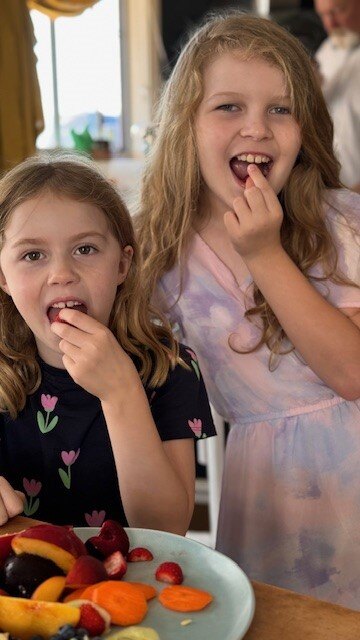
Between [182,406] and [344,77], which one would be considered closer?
[182,406]

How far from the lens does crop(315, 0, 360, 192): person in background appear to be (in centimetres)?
319

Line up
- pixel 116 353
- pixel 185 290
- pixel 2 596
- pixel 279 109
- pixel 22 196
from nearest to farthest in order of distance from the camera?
pixel 2 596 → pixel 116 353 → pixel 22 196 → pixel 279 109 → pixel 185 290

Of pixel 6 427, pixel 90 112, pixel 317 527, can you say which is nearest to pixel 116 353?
pixel 6 427

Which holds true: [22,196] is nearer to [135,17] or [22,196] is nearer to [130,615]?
[130,615]

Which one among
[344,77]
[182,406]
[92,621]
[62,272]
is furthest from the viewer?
[344,77]

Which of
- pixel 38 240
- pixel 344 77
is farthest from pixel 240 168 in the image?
pixel 344 77

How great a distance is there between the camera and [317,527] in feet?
4.66

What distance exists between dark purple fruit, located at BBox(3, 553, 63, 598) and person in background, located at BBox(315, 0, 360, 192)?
7.69 ft

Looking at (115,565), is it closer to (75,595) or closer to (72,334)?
(75,595)

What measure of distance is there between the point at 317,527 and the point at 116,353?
0.55 meters

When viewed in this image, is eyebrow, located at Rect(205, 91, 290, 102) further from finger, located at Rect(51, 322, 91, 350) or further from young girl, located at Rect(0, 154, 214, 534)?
finger, located at Rect(51, 322, 91, 350)

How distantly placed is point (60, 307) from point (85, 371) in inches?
4.2

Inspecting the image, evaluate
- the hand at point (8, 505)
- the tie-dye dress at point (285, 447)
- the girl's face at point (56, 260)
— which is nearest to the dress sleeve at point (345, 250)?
the tie-dye dress at point (285, 447)

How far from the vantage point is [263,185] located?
4.25 feet
